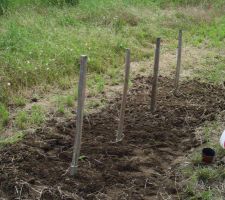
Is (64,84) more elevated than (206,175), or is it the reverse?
(64,84)

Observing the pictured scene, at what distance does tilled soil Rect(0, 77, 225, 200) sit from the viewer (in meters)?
3.62

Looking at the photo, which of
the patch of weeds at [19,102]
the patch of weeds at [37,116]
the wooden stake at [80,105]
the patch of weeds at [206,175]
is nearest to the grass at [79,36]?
the patch of weeds at [19,102]

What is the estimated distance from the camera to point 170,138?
4.73 metres

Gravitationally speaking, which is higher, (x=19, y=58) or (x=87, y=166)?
(x=19, y=58)

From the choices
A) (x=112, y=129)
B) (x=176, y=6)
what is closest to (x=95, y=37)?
(x=112, y=129)

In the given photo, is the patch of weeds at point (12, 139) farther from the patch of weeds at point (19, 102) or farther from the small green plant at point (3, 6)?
the small green plant at point (3, 6)

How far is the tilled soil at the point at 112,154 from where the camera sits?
3.62m

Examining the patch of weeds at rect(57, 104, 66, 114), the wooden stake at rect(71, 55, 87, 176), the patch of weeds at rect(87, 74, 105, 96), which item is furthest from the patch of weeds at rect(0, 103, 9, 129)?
the wooden stake at rect(71, 55, 87, 176)

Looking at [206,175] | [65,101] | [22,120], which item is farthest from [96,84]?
[206,175]

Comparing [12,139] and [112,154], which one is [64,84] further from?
[112,154]

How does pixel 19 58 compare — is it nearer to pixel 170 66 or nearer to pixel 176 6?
pixel 170 66

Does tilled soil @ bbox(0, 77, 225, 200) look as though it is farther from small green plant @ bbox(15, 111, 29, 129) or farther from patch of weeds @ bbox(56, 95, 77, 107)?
patch of weeds @ bbox(56, 95, 77, 107)

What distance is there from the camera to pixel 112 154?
168 inches

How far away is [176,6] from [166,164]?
8.69 meters
